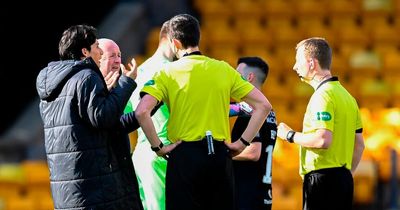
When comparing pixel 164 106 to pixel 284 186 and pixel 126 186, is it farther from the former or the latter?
pixel 284 186

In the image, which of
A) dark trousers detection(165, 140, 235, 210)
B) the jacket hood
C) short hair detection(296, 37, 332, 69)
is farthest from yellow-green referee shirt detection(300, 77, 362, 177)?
the jacket hood

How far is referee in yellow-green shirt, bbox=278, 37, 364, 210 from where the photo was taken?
7750 millimetres

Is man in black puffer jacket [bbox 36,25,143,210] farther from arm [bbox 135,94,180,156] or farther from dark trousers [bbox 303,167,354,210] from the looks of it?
dark trousers [bbox 303,167,354,210]

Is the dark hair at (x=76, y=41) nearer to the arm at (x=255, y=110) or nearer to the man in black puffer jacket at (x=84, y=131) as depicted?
the man in black puffer jacket at (x=84, y=131)

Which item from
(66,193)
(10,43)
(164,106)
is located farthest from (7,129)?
(66,193)

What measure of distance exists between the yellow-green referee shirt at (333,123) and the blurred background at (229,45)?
487 cm

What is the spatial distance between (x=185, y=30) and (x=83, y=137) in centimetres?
84

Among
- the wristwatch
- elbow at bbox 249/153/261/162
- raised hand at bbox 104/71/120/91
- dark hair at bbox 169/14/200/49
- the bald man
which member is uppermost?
dark hair at bbox 169/14/200/49

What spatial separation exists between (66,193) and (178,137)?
27.5 inches

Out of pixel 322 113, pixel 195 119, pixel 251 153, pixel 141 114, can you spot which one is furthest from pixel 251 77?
pixel 141 114

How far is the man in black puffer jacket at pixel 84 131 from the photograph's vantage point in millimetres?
6961

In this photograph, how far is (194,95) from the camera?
7113mm

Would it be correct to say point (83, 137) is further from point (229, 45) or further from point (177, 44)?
point (229, 45)

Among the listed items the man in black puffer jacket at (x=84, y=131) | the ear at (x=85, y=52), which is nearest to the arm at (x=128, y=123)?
the man in black puffer jacket at (x=84, y=131)
